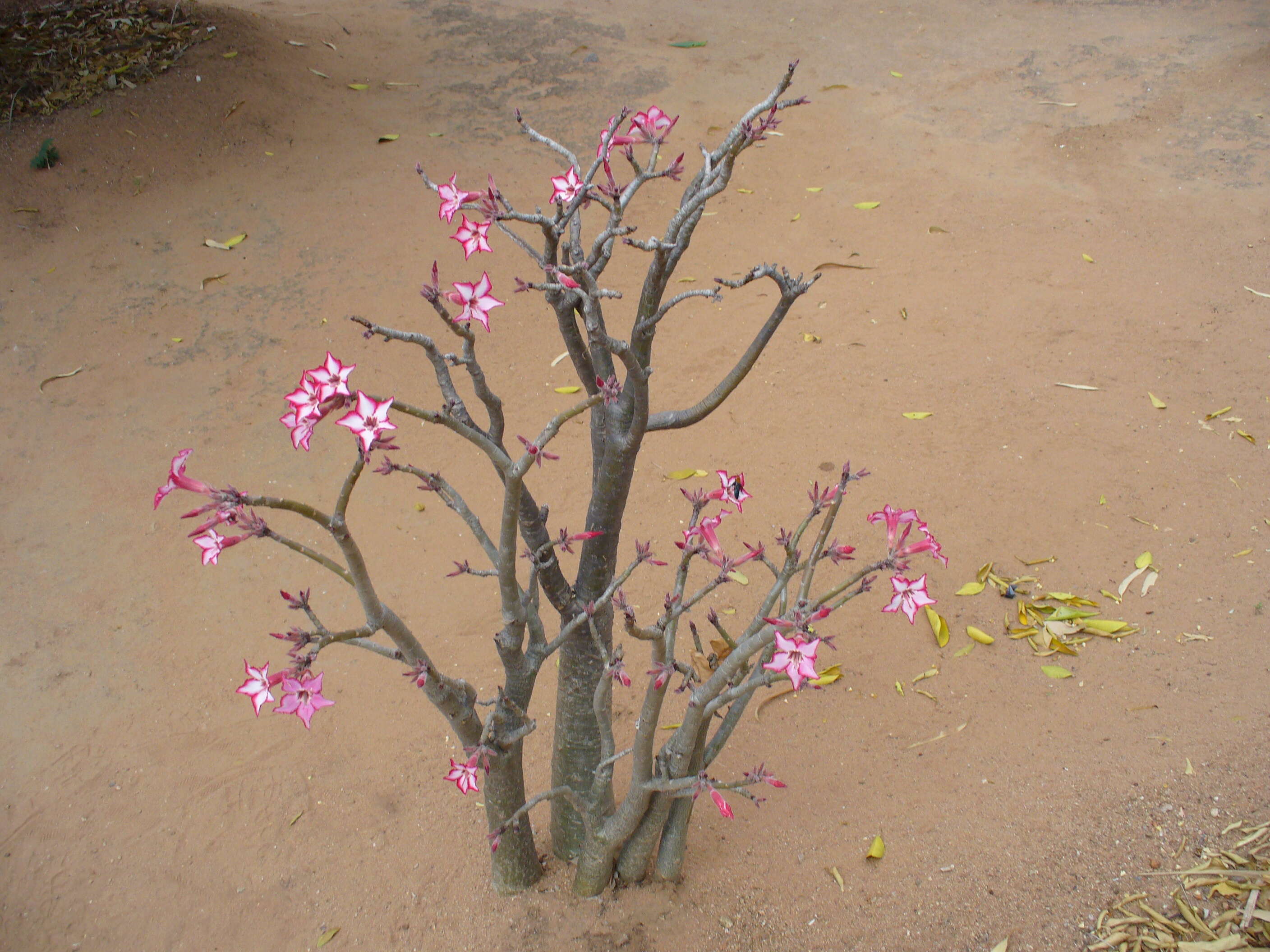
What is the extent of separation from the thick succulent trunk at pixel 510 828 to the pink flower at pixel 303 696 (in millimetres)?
654

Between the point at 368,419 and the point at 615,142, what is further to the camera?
the point at 615,142

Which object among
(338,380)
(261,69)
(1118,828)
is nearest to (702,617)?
(1118,828)

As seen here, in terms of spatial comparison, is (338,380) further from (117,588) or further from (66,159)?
(66,159)

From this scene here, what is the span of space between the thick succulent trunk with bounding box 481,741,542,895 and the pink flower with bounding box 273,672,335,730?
2.15 feet

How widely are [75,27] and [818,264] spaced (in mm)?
5530

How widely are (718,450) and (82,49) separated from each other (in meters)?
5.45

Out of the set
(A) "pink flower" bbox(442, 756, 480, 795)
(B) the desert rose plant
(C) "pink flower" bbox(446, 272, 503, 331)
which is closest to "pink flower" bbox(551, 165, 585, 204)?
(B) the desert rose plant

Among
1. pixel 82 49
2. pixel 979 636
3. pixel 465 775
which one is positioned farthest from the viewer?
pixel 82 49

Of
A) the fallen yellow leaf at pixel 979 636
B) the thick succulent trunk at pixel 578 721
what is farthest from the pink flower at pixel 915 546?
the fallen yellow leaf at pixel 979 636

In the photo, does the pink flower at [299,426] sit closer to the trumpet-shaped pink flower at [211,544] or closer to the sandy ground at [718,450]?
the trumpet-shaped pink flower at [211,544]

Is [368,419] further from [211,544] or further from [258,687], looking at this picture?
[258,687]

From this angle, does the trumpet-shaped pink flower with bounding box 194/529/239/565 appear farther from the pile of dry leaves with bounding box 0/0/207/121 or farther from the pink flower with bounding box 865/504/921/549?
the pile of dry leaves with bounding box 0/0/207/121

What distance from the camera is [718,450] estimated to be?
368 cm

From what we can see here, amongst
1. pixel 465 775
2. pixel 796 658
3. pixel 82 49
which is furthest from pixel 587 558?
pixel 82 49
